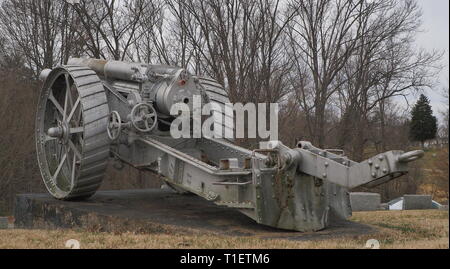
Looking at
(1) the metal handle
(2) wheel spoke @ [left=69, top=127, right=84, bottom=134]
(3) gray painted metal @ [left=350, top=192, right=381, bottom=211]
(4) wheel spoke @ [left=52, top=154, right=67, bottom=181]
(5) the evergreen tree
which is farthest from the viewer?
(3) gray painted metal @ [left=350, top=192, right=381, bottom=211]

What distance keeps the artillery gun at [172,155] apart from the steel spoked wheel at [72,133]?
0.05 feet

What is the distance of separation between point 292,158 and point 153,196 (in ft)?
15.3

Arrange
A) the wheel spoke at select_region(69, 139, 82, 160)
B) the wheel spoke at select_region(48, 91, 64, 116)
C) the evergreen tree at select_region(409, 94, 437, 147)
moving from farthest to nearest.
→ the evergreen tree at select_region(409, 94, 437, 147)
the wheel spoke at select_region(48, 91, 64, 116)
the wheel spoke at select_region(69, 139, 82, 160)

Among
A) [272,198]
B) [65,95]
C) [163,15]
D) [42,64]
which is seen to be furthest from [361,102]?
[272,198]

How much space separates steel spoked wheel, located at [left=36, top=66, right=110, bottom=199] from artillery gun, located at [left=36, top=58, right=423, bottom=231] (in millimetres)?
16

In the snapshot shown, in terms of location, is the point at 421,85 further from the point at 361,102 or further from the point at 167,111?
the point at 167,111

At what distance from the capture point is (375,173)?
21.6 feet

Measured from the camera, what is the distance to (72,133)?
405 inches

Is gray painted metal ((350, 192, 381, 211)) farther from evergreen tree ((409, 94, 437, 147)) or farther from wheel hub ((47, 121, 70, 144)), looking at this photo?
wheel hub ((47, 121, 70, 144))

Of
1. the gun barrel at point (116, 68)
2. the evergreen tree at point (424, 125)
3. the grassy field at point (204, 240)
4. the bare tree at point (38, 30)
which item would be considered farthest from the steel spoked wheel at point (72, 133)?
the bare tree at point (38, 30)

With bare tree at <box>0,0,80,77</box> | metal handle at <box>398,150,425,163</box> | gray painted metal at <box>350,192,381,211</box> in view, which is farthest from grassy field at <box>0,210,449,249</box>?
bare tree at <box>0,0,80,77</box>

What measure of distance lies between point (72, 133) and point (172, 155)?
227 cm

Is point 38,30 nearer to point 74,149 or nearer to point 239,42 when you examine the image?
point 239,42

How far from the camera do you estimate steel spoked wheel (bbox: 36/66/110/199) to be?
9414mm
